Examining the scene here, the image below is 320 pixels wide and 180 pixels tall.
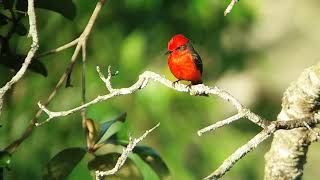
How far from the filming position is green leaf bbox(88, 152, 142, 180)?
7.61 feet

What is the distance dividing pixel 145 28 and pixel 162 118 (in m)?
0.50

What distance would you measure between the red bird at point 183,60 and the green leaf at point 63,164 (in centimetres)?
35

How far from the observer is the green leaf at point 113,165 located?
2.32 m

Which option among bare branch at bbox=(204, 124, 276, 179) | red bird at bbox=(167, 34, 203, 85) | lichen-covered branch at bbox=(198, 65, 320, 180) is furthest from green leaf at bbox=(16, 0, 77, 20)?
bare branch at bbox=(204, 124, 276, 179)

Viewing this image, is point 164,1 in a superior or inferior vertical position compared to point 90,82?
superior

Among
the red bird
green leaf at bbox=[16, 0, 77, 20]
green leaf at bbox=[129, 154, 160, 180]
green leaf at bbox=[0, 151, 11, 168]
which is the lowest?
green leaf at bbox=[129, 154, 160, 180]

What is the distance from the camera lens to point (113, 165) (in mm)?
2338

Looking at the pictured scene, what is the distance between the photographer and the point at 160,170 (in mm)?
2430

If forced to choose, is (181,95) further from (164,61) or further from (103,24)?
(103,24)

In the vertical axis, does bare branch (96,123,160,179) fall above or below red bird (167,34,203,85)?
below

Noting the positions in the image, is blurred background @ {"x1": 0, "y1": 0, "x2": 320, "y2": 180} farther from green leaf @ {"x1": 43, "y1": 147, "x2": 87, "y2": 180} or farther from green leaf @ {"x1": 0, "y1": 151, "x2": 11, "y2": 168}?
green leaf @ {"x1": 0, "y1": 151, "x2": 11, "y2": 168}

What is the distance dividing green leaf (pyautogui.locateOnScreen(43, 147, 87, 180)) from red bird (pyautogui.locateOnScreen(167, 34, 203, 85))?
35 centimetres

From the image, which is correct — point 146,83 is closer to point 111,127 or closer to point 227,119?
point 227,119

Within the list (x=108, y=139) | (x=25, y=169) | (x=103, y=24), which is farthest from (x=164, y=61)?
(x=108, y=139)
